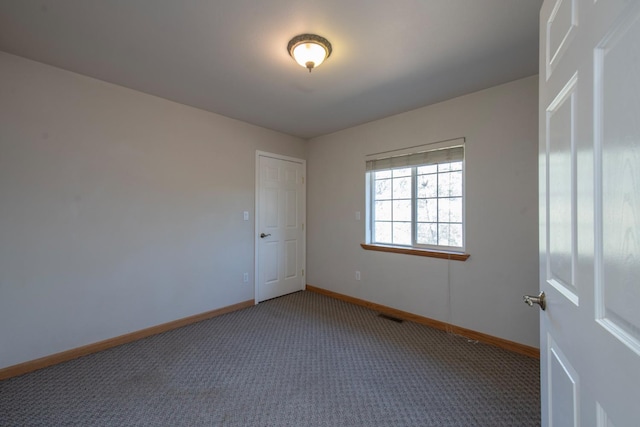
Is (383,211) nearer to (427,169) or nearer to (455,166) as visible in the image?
(427,169)

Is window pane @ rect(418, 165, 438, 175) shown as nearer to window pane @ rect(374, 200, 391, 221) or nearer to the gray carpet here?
window pane @ rect(374, 200, 391, 221)

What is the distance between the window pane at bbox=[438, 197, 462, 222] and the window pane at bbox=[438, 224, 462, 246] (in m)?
0.07

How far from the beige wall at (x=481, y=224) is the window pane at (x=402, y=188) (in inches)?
16.6

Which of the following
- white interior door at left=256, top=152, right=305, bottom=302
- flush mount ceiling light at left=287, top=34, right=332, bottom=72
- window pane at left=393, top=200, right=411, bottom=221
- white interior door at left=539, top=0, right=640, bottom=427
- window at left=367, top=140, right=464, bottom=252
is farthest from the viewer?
white interior door at left=256, top=152, right=305, bottom=302

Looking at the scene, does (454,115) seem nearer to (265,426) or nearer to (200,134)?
(200,134)

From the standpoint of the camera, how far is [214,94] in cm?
283

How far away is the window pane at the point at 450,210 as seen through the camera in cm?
293

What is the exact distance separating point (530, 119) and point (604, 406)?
2.57 m

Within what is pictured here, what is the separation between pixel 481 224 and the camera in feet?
8.96

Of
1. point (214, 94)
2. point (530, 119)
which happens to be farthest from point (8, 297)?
point (530, 119)

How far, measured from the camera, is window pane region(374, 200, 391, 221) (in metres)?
3.56

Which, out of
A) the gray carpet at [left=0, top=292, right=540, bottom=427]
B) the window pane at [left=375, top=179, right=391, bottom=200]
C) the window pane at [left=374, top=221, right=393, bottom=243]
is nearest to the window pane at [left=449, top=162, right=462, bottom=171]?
the window pane at [left=375, top=179, right=391, bottom=200]

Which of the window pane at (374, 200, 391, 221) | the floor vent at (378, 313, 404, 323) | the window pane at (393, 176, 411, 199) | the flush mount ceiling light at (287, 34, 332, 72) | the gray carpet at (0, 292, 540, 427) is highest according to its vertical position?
the flush mount ceiling light at (287, 34, 332, 72)

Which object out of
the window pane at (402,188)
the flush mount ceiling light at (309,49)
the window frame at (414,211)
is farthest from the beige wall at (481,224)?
the flush mount ceiling light at (309,49)
